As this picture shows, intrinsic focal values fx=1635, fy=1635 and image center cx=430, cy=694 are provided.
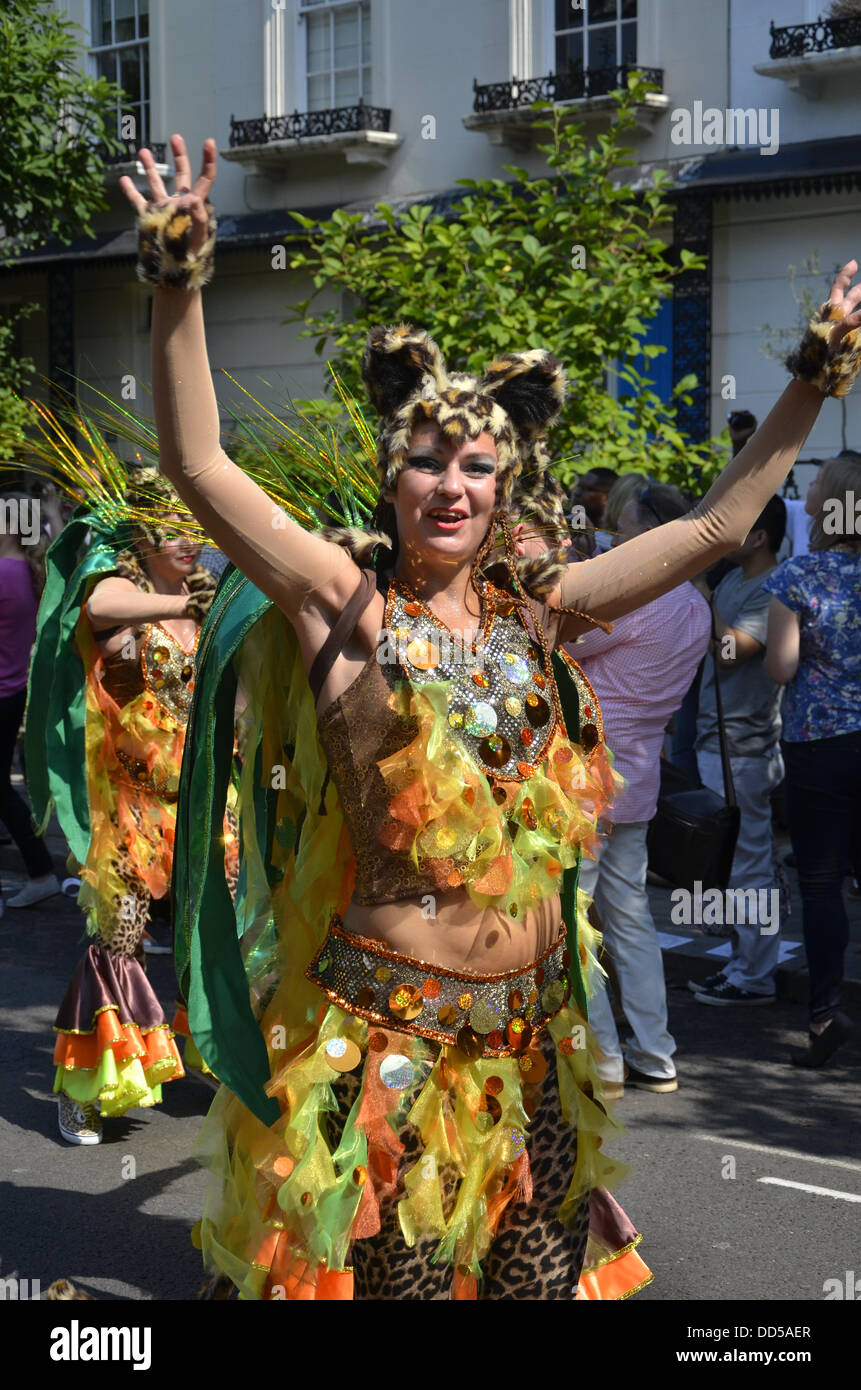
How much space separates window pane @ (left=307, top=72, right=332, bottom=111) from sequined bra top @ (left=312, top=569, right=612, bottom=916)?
566 inches

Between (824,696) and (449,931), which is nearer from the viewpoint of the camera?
(449,931)

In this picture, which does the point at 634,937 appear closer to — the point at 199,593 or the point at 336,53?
the point at 199,593

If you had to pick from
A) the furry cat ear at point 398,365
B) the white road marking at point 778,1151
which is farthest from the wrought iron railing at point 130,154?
the furry cat ear at point 398,365

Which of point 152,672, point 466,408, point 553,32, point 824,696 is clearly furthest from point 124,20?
point 466,408

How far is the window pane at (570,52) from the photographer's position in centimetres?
1417

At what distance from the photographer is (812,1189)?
457 centimetres

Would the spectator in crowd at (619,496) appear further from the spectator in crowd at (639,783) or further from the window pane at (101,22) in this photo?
the window pane at (101,22)

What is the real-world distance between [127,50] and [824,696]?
14.9 m

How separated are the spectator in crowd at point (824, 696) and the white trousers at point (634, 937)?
1.86ft

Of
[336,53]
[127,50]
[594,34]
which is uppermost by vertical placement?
[127,50]

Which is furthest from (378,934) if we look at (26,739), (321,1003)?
(26,739)

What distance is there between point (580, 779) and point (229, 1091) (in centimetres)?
90

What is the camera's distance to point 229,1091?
3129 mm
